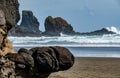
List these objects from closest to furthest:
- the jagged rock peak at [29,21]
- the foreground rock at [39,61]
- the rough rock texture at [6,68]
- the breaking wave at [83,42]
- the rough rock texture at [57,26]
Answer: the rough rock texture at [6,68], the foreground rock at [39,61], the breaking wave at [83,42], the rough rock texture at [57,26], the jagged rock peak at [29,21]

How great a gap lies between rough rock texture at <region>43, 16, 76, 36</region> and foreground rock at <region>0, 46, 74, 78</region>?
4882 inches

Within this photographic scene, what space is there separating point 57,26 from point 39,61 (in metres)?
130

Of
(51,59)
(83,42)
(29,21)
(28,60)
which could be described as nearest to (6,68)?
(28,60)

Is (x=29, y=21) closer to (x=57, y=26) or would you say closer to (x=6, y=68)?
(x=57, y=26)

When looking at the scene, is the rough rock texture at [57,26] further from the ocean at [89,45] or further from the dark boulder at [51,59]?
the dark boulder at [51,59]

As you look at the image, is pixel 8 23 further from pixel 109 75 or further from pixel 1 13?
pixel 109 75

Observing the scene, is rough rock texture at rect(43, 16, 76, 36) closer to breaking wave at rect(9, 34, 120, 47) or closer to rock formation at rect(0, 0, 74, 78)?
breaking wave at rect(9, 34, 120, 47)

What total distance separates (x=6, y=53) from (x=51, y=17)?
13404 centimetres

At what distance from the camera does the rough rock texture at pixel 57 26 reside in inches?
5433

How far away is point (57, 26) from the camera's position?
141 meters

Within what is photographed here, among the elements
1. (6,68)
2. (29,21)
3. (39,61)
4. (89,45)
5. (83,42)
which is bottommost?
(89,45)

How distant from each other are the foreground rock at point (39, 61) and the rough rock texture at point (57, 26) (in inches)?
4882

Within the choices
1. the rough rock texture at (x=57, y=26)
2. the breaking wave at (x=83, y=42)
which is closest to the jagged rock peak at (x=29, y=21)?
the rough rock texture at (x=57, y=26)

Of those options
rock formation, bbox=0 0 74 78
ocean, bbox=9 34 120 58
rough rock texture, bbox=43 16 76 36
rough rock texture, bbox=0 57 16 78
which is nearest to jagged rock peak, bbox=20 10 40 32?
rough rock texture, bbox=43 16 76 36
